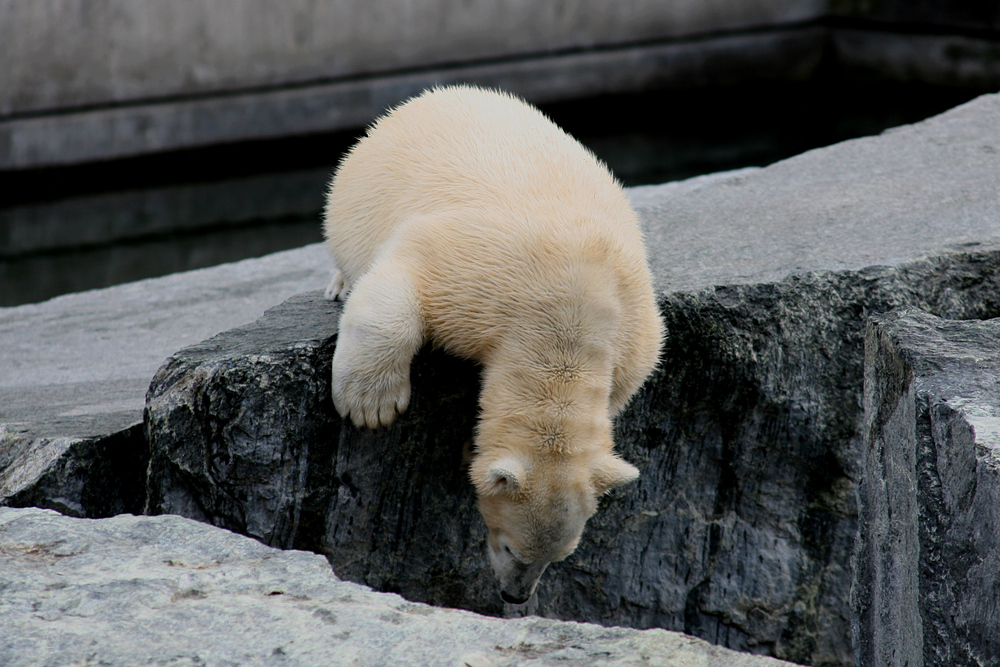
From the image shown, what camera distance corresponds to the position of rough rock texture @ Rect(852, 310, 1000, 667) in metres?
1.88

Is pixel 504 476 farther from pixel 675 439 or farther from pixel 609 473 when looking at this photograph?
pixel 675 439

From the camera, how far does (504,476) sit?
2.38 metres

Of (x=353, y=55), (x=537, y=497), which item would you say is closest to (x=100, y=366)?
(x=537, y=497)

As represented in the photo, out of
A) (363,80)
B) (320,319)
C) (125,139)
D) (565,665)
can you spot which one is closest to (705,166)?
(363,80)

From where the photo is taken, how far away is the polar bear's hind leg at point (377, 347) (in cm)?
252

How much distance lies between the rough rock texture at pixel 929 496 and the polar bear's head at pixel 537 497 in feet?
1.99

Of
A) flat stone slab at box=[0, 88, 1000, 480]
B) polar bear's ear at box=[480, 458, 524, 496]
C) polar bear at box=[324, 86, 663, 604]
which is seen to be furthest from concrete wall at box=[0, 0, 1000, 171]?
polar bear's ear at box=[480, 458, 524, 496]

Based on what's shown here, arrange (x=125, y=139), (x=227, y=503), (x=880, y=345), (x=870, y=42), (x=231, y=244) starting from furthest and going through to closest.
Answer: (x=870, y=42)
(x=125, y=139)
(x=231, y=244)
(x=227, y=503)
(x=880, y=345)

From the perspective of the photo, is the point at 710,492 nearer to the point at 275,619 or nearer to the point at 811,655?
the point at 811,655

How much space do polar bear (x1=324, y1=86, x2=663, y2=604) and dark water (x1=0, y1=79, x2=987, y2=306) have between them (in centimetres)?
517

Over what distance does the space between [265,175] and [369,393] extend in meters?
6.94

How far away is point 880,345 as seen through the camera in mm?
2416

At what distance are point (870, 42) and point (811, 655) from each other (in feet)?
31.3

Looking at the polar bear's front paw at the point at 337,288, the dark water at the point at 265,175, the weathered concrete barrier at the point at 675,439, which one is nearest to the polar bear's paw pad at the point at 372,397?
the weathered concrete barrier at the point at 675,439
